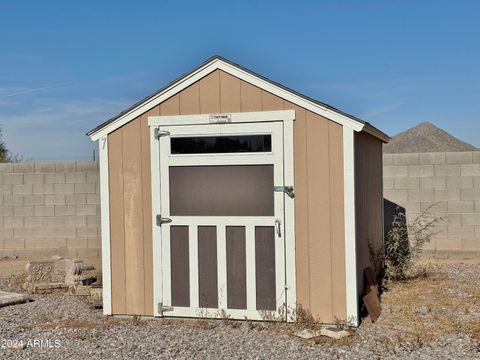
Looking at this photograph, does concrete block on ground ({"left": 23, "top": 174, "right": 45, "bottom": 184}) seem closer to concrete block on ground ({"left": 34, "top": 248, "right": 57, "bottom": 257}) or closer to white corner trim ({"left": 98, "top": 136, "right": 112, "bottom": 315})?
concrete block on ground ({"left": 34, "top": 248, "right": 57, "bottom": 257})

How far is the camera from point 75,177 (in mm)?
12766

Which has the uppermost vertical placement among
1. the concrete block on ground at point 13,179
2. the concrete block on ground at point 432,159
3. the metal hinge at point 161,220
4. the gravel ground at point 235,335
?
the concrete block on ground at point 432,159

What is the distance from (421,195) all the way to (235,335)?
20.9 feet

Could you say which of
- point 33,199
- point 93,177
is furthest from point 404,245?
point 33,199

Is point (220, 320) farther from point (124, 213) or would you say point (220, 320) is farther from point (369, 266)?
point (369, 266)

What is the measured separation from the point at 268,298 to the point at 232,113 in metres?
2.17

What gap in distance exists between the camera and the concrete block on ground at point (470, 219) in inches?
446

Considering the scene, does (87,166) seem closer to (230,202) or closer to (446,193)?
(230,202)

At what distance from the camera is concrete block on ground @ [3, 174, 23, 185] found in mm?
13117

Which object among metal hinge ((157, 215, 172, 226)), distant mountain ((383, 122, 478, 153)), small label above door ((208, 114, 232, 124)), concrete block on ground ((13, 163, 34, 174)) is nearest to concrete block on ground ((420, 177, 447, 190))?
small label above door ((208, 114, 232, 124))

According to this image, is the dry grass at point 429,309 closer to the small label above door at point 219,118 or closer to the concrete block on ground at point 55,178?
the small label above door at point 219,118

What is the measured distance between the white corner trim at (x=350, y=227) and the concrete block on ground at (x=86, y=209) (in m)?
7.23

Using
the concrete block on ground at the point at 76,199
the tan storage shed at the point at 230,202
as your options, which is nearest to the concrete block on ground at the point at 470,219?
the tan storage shed at the point at 230,202

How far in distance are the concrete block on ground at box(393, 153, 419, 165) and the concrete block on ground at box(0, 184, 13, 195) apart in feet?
26.5
